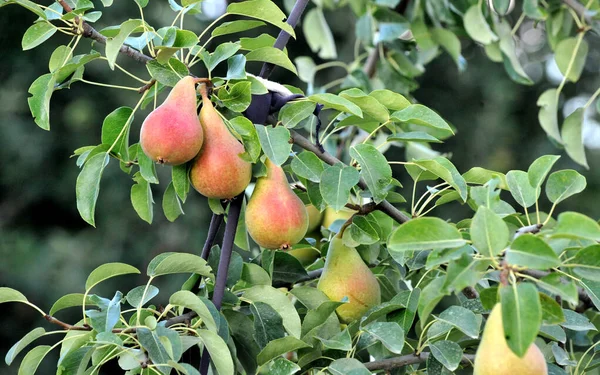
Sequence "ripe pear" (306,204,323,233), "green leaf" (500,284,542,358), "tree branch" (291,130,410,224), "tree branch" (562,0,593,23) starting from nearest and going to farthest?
"green leaf" (500,284,542,358) < "tree branch" (291,130,410,224) < "ripe pear" (306,204,323,233) < "tree branch" (562,0,593,23)

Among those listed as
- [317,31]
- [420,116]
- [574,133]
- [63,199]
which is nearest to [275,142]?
[420,116]

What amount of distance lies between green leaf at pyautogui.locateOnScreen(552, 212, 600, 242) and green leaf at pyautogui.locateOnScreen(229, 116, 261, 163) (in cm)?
24

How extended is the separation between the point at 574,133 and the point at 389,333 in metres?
0.62

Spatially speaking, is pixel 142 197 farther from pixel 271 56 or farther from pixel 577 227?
pixel 577 227

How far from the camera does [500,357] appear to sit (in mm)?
500

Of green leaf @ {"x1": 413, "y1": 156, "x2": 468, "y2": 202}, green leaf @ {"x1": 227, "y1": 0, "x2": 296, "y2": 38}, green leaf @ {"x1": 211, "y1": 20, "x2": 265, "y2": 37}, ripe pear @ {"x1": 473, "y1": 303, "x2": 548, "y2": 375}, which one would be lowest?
ripe pear @ {"x1": 473, "y1": 303, "x2": 548, "y2": 375}

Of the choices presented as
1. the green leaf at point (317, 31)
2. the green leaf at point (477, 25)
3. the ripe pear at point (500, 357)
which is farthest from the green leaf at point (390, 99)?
the green leaf at point (317, 31)

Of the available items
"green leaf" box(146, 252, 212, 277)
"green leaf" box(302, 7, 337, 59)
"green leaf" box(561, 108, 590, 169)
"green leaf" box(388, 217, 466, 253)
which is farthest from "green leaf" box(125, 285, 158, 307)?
"green leaf" box(302, 7, 337, 59)

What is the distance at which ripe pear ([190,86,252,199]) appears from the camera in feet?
2.03

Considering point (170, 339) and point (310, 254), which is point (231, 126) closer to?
point (170, 339)

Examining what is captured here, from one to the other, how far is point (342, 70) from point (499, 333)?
2.66m

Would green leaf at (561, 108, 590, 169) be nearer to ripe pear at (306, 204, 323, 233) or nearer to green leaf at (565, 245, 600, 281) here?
ripe pear at (306, 204, 323, 233)

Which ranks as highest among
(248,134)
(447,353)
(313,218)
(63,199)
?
(248,134)

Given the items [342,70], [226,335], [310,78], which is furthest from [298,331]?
[342,70]
